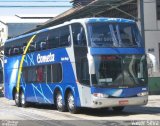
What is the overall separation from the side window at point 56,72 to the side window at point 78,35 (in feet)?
7.20

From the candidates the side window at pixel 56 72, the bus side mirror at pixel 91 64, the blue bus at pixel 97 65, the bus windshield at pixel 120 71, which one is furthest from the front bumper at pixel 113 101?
the side window at pixel 56 72

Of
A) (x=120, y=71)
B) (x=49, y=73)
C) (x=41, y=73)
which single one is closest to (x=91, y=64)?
(x=120, y=71)

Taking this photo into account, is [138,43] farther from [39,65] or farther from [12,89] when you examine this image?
[12,89]

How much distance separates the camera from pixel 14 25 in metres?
110

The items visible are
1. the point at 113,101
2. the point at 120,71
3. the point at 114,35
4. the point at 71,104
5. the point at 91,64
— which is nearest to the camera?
the point at 91,64

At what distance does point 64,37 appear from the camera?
→ 23078 mm

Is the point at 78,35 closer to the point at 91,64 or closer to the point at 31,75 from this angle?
the point at 91,64

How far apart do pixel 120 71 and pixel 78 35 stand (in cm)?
233

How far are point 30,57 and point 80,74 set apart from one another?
651 centimetres

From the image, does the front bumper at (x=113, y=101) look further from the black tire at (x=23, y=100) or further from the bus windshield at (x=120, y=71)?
the black tire at (x=23, y=100)

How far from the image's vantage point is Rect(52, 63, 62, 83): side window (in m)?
23.7

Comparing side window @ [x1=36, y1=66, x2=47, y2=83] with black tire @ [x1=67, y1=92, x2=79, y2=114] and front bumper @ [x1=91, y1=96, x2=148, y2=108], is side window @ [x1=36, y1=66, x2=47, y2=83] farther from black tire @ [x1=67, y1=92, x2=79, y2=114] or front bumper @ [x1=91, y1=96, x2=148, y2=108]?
front bumper @ [x1=91, y1=96, x2=148, y2=108]

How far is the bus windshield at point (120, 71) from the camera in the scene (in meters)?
20.8

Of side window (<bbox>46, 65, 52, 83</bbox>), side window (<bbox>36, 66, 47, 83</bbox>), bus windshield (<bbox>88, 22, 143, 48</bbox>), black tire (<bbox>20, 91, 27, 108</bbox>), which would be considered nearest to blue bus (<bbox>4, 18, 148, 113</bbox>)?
bus windshield (<bbox>88, 22, 143, 48</bbox>)
